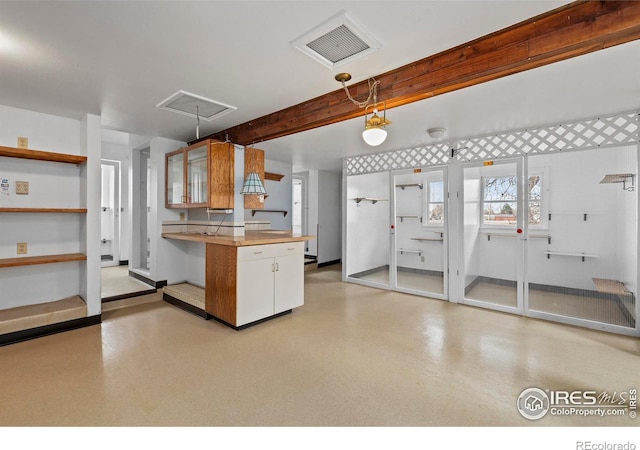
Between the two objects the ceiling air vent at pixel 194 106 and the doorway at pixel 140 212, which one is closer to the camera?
the ceiling air vent at pixel 194 106

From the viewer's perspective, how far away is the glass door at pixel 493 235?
3703mm

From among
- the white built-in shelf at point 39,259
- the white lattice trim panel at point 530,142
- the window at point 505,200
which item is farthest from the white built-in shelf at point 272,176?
the window at point 505,200

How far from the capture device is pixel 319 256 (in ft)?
22.2

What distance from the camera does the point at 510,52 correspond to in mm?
1755

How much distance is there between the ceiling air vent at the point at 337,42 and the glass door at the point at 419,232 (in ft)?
9.12

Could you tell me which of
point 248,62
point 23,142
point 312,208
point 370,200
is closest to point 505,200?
point 370,200

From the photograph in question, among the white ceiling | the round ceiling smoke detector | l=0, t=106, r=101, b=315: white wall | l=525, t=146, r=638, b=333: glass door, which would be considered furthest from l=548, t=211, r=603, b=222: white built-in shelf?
l=0, t=106, r=101, b=315: white wall

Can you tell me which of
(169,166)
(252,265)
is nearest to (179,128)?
(169,166)

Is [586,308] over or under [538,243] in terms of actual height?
under

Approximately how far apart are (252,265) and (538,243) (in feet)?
11.2

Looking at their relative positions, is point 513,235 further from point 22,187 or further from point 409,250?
point 22,187

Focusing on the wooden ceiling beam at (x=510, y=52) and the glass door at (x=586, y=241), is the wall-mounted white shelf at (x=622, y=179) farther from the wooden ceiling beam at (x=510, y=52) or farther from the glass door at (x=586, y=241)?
the wooden ceiling beam at (x=510, y=52)
